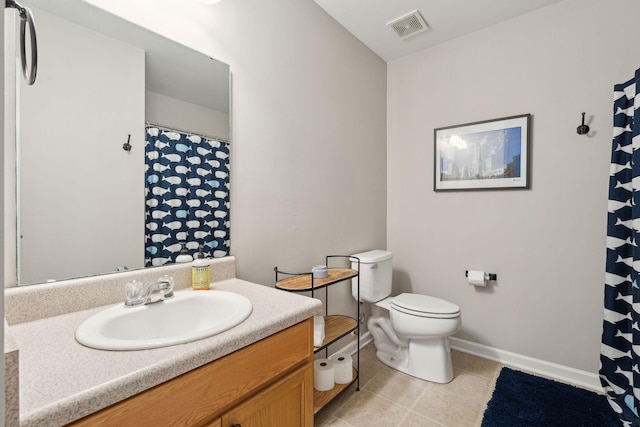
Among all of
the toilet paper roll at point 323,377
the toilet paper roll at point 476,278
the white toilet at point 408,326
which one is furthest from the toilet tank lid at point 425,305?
the toilet paper roll at point 323,377

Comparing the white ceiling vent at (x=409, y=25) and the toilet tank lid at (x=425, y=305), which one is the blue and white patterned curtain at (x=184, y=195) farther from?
the white ceiling vent at (x=409, y=25)

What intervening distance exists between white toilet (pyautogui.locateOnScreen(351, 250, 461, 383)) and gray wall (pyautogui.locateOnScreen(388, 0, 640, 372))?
494 mm

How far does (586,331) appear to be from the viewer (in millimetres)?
1909

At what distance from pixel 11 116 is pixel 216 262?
0.87 metres

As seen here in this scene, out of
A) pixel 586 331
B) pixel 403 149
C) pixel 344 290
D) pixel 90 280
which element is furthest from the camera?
pixel 403 149

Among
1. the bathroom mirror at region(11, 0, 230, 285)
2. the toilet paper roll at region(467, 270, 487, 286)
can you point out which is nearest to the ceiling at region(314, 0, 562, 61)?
the bathroom mirror at region(11, 0, 230, 285)

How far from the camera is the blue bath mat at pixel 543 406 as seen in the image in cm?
155

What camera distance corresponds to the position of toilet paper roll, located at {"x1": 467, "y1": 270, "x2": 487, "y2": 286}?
220cm

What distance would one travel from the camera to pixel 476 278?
221 cm

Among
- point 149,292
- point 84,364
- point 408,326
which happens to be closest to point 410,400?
point 408,326

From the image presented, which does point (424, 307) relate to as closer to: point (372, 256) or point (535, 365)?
Answer: point (372, 256)

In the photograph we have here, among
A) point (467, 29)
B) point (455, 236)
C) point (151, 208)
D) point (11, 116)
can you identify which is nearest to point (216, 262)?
point (151, 208)

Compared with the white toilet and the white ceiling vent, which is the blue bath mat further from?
the white ceiling vent

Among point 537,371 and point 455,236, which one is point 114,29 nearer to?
point 455,236
